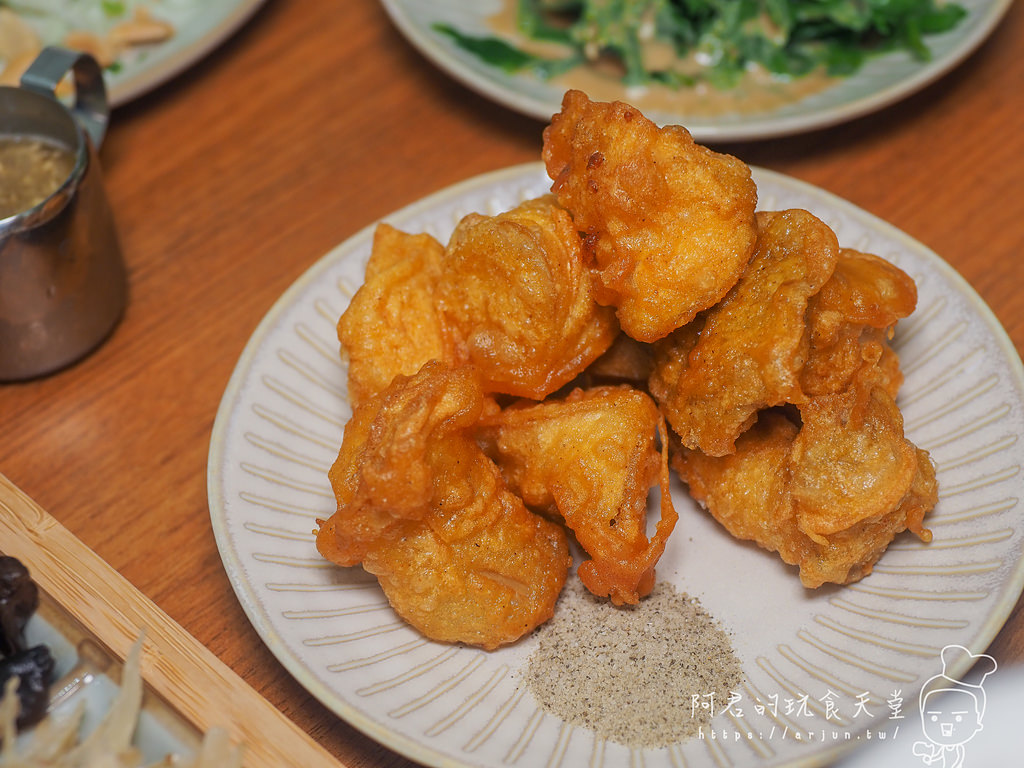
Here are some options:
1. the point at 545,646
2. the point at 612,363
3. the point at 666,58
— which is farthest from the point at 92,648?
the point at 666,58

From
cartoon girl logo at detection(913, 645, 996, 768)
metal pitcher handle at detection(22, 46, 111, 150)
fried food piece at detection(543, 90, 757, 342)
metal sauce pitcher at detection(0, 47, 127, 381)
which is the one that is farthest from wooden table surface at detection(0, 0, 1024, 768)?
fried food piece at detection(543, 90, 757, 342)

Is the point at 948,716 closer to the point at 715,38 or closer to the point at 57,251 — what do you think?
the point at 57,251

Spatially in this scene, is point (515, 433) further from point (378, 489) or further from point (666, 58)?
point (666, 58)

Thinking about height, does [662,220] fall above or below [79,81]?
above

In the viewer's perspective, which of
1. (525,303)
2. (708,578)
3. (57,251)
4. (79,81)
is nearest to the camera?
(525,303)

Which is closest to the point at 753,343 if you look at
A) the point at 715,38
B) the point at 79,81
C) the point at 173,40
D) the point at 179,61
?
the point at 715,38
